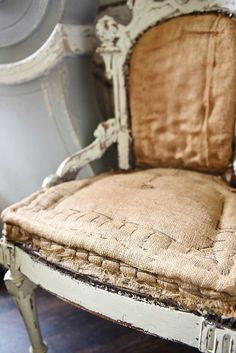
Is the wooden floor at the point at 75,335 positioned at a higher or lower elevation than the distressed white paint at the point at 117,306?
lower

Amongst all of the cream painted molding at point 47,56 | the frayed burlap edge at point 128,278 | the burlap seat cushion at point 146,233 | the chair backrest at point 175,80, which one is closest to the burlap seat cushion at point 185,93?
the chair backrest at point 175,80

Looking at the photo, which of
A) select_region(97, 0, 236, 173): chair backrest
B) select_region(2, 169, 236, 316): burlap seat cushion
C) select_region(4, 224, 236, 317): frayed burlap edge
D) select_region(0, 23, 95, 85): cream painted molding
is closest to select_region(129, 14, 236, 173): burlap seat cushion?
select_region(97, 0, 236, 173): chair backrest

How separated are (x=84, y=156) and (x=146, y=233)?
397 millimetres

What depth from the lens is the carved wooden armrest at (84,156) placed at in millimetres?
972

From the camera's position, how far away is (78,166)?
1011 mm

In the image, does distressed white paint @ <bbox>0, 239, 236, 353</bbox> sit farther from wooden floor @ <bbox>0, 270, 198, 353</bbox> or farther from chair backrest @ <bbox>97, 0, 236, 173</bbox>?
chair backrest @ <bbox>97, 0, 236, 173</bbox>

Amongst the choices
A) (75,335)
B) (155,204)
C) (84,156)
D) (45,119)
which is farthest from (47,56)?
(75,335)

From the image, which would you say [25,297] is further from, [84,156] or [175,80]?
[175,80]

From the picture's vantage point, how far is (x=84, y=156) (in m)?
1.02

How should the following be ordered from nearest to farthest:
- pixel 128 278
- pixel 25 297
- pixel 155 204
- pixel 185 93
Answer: pixel 128 278
pixel 155 204
pixel 25 297
pixel 185 93

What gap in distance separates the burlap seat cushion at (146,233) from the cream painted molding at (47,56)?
360 millimetres

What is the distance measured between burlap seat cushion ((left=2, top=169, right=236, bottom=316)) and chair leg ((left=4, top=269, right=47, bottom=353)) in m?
0.10

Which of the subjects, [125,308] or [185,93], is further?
[185,93]

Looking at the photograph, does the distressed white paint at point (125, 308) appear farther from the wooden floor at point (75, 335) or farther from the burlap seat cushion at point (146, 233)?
the wooden floor at point (75, 335)
